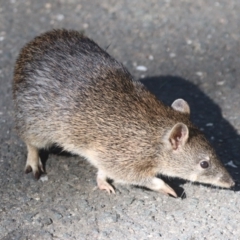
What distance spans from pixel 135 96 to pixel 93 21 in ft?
9.38

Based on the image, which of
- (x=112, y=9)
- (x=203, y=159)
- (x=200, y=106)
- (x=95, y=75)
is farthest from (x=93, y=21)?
(x=203, y=159)

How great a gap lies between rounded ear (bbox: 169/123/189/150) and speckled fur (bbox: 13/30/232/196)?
0.18 ft

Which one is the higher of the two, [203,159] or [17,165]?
[203,159]

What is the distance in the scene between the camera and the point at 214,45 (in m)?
7.67

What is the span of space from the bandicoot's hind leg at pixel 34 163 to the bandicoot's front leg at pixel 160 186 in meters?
0.98

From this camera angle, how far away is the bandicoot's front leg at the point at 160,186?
5523 mm

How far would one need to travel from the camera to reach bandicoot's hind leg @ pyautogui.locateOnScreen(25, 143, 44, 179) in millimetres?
5820

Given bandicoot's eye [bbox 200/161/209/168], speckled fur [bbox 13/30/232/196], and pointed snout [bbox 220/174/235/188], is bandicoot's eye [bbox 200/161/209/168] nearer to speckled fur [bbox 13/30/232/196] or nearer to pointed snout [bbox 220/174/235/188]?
speckled fur [bbox 13/30/232/196]

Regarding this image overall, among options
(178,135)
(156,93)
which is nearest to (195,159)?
(178,135)

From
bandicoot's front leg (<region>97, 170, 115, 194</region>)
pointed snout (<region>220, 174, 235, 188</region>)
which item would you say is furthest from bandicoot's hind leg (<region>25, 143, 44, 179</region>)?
pointed snout (<region>220, 174, 235, 188</region>)

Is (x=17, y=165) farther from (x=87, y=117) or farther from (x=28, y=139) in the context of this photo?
(x=87, y=117)

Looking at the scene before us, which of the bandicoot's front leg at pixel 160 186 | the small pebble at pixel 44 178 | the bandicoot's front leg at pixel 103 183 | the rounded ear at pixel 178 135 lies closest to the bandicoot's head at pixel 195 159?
the rounded ear at pixel 178 135

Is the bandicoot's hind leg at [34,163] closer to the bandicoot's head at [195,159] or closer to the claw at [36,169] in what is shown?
the claw at [36,169]

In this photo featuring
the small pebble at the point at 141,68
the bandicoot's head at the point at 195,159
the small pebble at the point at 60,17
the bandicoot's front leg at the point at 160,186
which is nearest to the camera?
the bandicoot's head at the point at 195,159
